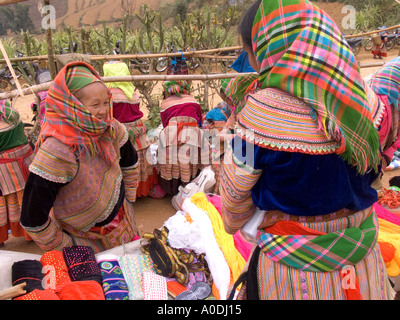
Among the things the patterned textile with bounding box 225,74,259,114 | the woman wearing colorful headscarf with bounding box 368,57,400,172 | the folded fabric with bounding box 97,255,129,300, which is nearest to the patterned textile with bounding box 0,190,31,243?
the folded fabric with bounding box 97,255,129,300

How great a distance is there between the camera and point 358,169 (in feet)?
4.02

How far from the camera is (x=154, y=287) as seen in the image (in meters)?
2.25

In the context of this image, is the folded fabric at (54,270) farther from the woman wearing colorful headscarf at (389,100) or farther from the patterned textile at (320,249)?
the woman wearing colorful headscarf at (389,100)

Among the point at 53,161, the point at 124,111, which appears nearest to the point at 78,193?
the point at 53,161

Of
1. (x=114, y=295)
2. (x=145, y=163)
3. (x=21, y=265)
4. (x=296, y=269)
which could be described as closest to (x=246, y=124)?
(x=296, y=269)

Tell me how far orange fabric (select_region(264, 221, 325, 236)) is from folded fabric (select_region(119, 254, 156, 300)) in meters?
1.24

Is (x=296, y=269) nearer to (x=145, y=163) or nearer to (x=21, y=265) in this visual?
(x=21, y=265)

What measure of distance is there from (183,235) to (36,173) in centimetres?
129

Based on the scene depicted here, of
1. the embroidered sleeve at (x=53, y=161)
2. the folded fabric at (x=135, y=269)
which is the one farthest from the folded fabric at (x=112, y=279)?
the embroidered sleeve at (x=53, y=161)

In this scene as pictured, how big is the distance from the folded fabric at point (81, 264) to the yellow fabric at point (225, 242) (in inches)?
38.7

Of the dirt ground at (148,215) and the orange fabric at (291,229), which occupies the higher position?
the orange fabric at (291,229)

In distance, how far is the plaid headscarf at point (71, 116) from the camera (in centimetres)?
183

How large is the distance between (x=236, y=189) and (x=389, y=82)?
1.46 meters

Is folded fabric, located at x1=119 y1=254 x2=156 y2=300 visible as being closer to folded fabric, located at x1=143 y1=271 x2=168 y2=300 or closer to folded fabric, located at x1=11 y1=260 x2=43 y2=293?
folded fabric, located at x1=143 y1=271 x2=168 y2=300
